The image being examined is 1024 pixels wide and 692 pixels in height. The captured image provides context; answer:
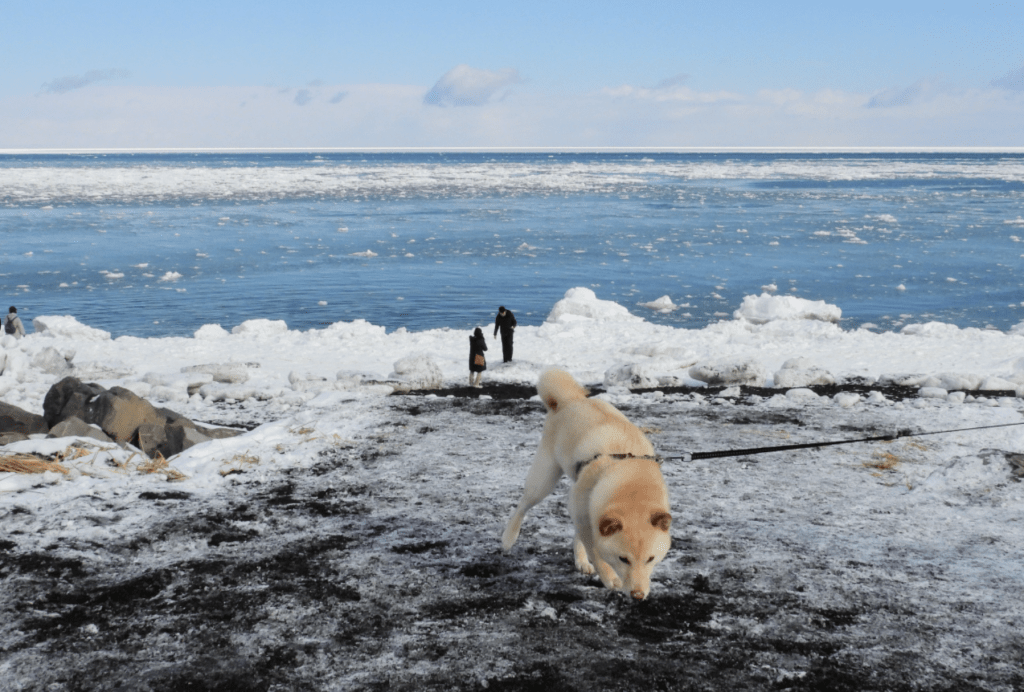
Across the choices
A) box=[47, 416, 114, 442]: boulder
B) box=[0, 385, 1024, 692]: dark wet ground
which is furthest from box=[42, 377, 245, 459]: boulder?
box=[0, 385, 1024, 692]: dark wet ground

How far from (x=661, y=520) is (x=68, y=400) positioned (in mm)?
8077

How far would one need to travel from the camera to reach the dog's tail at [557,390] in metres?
5.06

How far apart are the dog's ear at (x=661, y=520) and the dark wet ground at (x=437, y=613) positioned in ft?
2.39

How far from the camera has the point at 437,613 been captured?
457 centimetres

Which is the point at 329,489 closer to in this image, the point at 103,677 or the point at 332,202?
the point at 103,677

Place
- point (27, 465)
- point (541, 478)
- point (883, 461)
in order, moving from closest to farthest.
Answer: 1. point (541, 478)
2. point (27, 465)
3. point (883, 461)

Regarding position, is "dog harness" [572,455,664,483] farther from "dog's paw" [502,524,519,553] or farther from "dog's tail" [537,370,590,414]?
→ "dog's paw" [502,524,519,553]

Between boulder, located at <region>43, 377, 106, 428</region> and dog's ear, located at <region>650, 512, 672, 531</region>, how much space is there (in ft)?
24.5

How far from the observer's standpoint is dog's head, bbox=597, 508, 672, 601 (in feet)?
12.9

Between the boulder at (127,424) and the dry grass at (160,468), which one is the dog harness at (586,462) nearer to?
the dry grass at (160,468)

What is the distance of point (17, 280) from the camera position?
25.9m

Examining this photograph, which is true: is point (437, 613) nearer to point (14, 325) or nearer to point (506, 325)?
point (506, 325)

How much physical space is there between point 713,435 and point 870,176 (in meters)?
99.2

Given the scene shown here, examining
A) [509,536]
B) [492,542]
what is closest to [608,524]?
[509,536]
